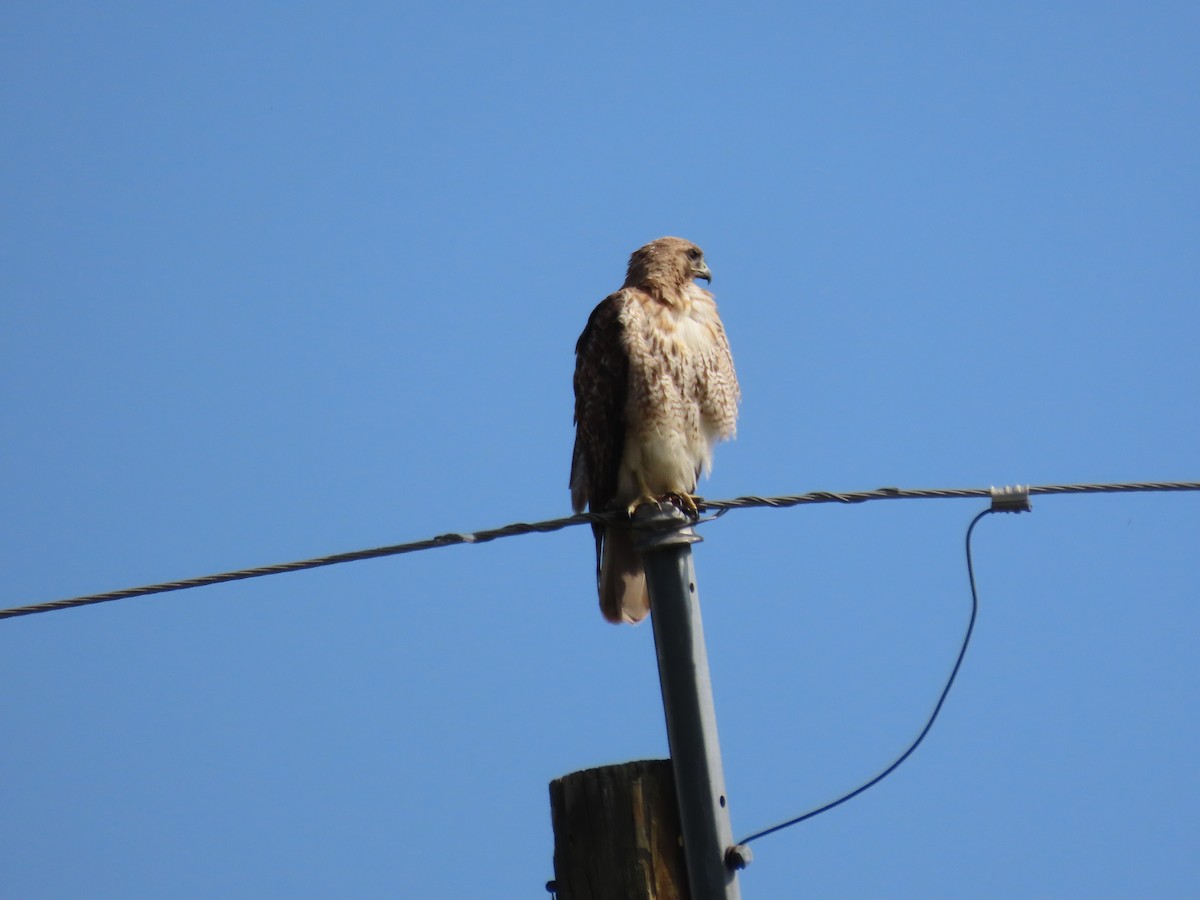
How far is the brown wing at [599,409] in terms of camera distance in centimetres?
613

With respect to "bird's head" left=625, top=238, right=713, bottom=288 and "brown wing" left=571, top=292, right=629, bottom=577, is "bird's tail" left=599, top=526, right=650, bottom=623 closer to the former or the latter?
"brown wing" left=571, top=292, right=629, bottom=577

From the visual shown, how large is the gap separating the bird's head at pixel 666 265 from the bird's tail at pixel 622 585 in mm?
1293

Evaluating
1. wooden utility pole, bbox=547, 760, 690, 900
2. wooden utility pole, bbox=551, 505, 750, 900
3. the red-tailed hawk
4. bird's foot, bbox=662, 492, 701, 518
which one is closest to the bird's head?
the red-tailed hawk

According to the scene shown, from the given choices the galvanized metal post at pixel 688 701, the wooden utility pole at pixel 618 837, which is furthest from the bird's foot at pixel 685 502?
the wooden utility pole at pixel 618 837

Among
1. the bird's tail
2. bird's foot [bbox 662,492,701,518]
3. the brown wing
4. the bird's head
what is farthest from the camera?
the bird's head

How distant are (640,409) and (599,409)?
230 millimetres

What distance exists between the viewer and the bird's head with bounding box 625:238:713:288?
664 cm

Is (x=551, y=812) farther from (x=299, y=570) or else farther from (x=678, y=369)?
(x=678, y=369)

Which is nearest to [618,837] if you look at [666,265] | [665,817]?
[665,817]

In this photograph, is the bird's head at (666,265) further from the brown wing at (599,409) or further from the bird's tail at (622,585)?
A: the bird's tail at (622,585)

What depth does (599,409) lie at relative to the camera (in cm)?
621

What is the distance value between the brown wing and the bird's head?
286 millimetres

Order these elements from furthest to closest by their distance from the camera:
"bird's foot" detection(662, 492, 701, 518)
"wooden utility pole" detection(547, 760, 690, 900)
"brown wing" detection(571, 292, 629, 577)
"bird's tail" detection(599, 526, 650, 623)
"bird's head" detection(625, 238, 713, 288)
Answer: "bird's head" detection(625, 238, 713, 288) → "brown wing" detection(571, 292, 629, 577) → "bird's tail" detection(599, 526, 650, 623) → "bird's foot" detection(662, 492, 701, 518) → "wooden utility pole" detection(547, 760, 690, 900)

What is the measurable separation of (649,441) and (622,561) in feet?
1.73
